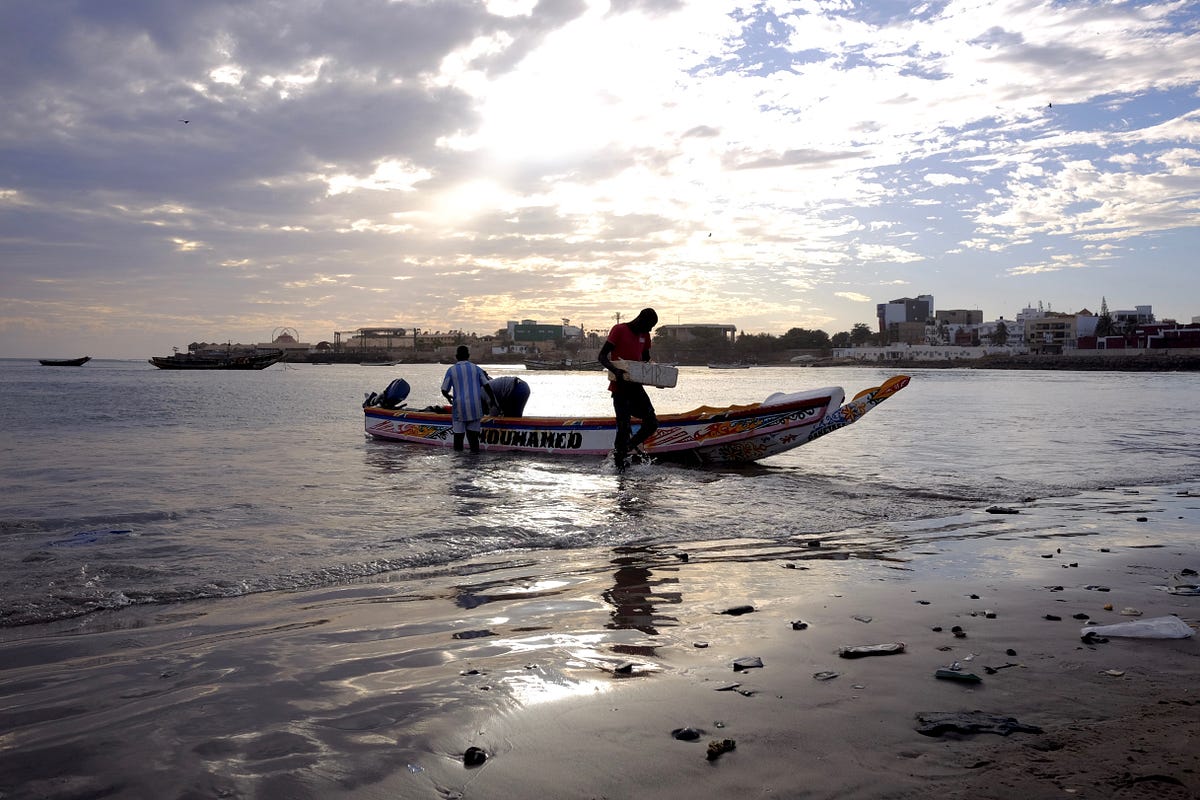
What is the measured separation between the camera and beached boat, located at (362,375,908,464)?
14.0 meters

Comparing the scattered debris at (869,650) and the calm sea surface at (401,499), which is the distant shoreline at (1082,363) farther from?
the scattered debris at (869,650)

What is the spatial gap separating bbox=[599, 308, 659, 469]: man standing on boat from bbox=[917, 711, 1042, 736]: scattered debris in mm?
9124

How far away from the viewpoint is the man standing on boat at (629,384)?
12625mm

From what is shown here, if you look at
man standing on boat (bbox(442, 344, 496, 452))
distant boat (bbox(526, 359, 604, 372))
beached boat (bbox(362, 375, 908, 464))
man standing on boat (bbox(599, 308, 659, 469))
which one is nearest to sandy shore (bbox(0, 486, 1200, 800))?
man standing on boat (bbox(599, 308, 659, 469))

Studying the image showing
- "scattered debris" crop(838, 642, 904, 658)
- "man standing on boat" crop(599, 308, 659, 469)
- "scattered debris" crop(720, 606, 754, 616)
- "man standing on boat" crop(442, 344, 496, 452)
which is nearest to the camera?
"scattered debris" crop(838, 642, 904, 658)

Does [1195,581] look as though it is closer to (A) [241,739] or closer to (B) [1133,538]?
(B) [1133,538]

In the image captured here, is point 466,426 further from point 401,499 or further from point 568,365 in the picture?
point 568,365

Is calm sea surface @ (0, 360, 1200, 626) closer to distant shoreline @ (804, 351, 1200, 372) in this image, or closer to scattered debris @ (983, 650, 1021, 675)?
scattered debris @ (983, 650, 1021, 675)

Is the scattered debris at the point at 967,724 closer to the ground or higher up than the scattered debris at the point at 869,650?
higher up

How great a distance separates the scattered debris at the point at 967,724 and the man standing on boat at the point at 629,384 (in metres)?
9.12

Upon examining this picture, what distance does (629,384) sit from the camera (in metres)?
13.1

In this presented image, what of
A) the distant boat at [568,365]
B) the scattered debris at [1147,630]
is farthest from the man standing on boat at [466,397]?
the distant boat at [568,365]

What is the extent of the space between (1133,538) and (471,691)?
704 cm

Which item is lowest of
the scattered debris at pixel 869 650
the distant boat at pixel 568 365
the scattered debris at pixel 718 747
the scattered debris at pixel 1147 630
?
the scattered debris at pixel 1147 630
